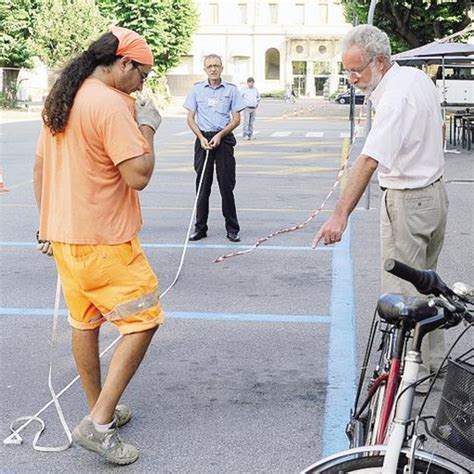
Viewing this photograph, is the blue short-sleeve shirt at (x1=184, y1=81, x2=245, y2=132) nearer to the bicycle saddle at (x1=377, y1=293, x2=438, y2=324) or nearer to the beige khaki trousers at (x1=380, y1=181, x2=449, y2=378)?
the beige khaki trousers at (x1=380, y1=181, x2=449, y2=378)

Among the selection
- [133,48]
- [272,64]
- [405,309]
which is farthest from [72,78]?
[272,64]

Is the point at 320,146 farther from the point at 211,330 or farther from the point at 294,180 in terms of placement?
the point at 211,330

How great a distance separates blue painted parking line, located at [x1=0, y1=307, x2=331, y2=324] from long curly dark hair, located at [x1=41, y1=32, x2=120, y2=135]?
2.89 meters

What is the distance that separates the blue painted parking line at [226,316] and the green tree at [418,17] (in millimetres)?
28757

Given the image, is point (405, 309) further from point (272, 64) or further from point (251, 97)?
point (272, 64)

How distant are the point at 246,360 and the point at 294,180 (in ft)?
33.9

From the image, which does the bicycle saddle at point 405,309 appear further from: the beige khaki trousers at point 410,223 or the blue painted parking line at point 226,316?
the blue painted parking line at point 226,316

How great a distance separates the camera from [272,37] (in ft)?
288

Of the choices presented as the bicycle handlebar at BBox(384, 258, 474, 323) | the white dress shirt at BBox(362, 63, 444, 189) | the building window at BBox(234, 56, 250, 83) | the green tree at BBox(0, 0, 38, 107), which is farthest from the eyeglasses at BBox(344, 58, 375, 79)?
the building window at BBox(234, 56, 250, 83)

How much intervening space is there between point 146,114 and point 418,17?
107 feet

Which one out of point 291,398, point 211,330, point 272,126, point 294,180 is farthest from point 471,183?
point 272,126

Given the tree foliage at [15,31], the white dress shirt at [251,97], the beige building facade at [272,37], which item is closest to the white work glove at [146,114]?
the white dress shirt at [251,97]

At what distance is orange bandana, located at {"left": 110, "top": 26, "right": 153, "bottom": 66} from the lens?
3928mm

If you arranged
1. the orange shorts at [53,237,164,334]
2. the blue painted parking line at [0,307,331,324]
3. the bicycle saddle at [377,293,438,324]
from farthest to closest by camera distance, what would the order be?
1. the blue painted parking line at [0,307,331,324]
2. the orange shorts at [53,237,164,334]
3. the bicycle saddle at [377,293,438,324]
